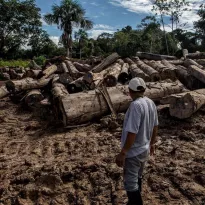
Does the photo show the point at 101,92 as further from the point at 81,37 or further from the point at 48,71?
the point at 81,37

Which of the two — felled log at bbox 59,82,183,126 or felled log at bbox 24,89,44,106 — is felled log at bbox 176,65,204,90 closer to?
felled log at bbox 59,82,183,126

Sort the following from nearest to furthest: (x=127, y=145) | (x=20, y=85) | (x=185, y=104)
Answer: (x=127, y=145), (x=185, y=104), (x=20, y=85)

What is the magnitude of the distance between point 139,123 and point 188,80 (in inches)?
269

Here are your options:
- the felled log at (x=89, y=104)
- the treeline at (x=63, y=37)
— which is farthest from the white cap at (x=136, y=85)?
the treeline at (x=63, y=37)

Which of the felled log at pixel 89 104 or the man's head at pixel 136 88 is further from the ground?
the man's head at pixel 136 88

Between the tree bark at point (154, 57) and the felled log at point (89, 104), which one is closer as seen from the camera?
the felled log at point (89, 104)

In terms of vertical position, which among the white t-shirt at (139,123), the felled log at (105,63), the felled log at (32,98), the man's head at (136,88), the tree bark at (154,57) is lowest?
the felled log at (32,98)

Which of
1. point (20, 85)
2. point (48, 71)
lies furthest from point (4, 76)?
point (20, 85)

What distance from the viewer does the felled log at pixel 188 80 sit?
9086mm

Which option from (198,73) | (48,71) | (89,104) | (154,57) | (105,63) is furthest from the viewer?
(154,57)

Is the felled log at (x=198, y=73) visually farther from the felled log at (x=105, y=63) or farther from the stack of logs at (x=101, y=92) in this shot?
the felled log at (x=105, y=63)

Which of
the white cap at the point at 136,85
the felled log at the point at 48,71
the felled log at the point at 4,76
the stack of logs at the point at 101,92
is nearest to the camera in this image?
the white cap at the point at 136,85

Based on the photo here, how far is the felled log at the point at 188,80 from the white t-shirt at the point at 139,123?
608cm

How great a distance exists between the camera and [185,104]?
629 cm
